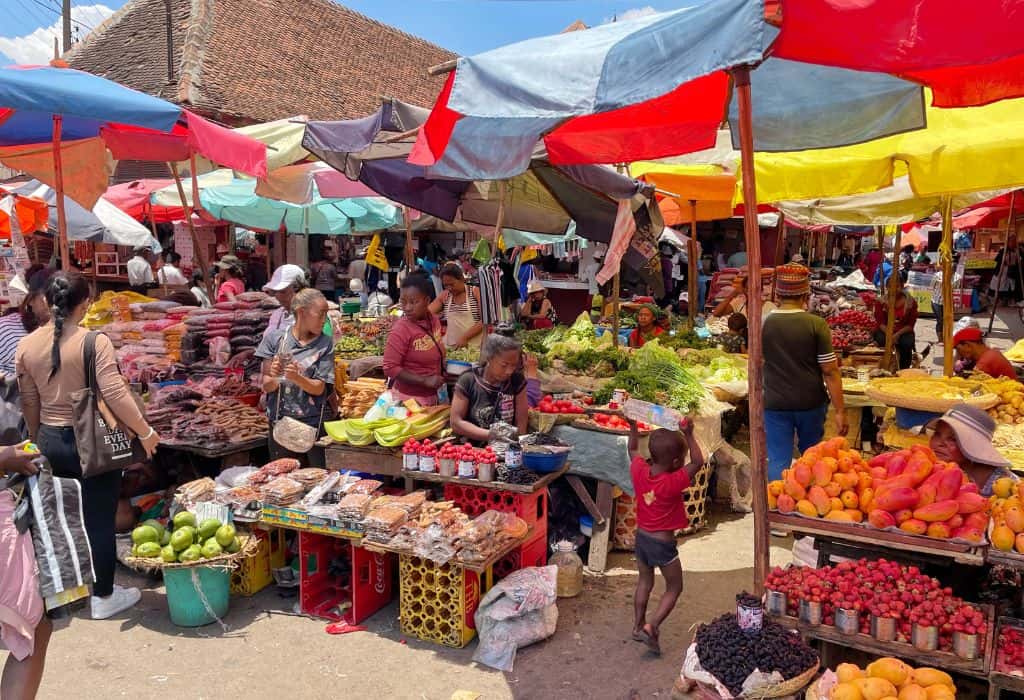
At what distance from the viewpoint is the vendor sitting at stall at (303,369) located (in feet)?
18.2

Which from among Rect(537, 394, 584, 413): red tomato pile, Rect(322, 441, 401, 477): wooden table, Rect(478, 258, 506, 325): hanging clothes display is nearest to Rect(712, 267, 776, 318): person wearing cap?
Rect(478, 258, 506, 325): hanging clothes display

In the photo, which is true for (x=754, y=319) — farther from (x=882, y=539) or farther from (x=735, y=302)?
(x=735, y=302)

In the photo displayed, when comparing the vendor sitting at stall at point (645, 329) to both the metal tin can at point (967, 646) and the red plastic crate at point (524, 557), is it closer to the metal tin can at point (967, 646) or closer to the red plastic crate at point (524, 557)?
the red plastic crate at point (524, 557)

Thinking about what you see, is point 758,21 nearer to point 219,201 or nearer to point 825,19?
point 825,19

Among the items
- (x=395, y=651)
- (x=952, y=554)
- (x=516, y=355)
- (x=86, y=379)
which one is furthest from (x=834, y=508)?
(x=86, y=379)

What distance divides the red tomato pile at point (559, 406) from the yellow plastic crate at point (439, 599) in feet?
5.57

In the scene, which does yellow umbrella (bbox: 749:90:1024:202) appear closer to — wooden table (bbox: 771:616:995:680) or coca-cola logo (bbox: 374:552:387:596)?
wooden table (bbox: 771:616:995:680)

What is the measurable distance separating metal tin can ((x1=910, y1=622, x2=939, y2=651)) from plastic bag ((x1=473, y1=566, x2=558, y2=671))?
205 cm

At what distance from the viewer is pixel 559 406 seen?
6.07 m

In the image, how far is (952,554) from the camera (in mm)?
3363

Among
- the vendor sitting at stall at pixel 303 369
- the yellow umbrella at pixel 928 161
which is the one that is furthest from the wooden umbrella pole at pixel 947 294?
the vendor sitting at stall at pixel 303 369

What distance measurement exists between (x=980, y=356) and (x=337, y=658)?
679 centimetres

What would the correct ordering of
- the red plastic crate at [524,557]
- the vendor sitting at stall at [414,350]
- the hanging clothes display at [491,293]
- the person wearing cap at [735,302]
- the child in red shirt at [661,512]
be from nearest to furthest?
the child in red shirt at [661,512], the red plastic crate at [524,557], the vendor sitting at stall at [414,350], the hanging clothes display at [491,293], the person wearing cap at [735,302]

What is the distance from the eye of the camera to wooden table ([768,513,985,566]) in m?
3.37
